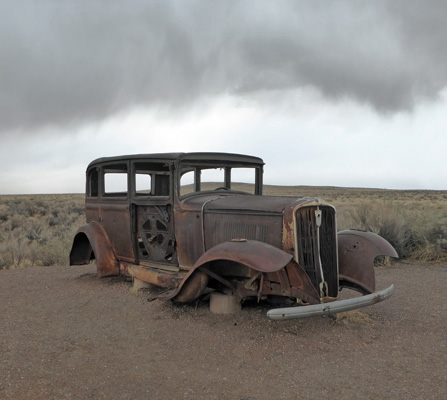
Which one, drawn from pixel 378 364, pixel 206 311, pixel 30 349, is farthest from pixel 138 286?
pixel 378 364

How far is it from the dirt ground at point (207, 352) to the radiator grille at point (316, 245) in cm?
58

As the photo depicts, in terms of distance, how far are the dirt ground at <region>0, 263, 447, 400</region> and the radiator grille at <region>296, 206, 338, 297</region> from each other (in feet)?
1.91

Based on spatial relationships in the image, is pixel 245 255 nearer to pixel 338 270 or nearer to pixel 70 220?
pixel 338 270

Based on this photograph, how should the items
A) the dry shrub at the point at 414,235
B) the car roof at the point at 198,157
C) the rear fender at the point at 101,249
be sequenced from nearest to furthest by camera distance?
the car roof at the point at 198,157, the rear fender at the point at 101,249, the dry shrub at the point at 414,235

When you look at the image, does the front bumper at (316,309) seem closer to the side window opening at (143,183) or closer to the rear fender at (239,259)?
the rear fender at (239,259)

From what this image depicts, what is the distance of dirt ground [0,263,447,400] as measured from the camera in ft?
12.6

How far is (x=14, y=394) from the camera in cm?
377

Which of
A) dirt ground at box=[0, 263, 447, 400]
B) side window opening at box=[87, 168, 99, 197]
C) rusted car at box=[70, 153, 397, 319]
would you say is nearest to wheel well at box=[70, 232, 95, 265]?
rusted car at box=[70, 153, 397, 319]

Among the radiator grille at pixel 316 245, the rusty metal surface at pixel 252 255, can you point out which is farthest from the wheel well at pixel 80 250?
the radiator grille at pixel 316 245

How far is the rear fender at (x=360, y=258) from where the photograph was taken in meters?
5.86

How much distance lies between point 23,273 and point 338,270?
636cm

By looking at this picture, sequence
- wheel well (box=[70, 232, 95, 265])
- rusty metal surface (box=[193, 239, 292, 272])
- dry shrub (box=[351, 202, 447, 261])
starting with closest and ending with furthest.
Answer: rusty metal surface (box=[193, 239, 292, 272]), wheel well (box=[70, 232, 95, 265]), dry shrub (box=[351, 202, 447, 261])

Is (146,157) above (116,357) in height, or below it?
above

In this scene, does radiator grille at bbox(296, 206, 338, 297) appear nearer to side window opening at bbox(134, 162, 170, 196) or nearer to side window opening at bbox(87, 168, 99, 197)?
side window opening at bbox(134, 162, 170, 196)
